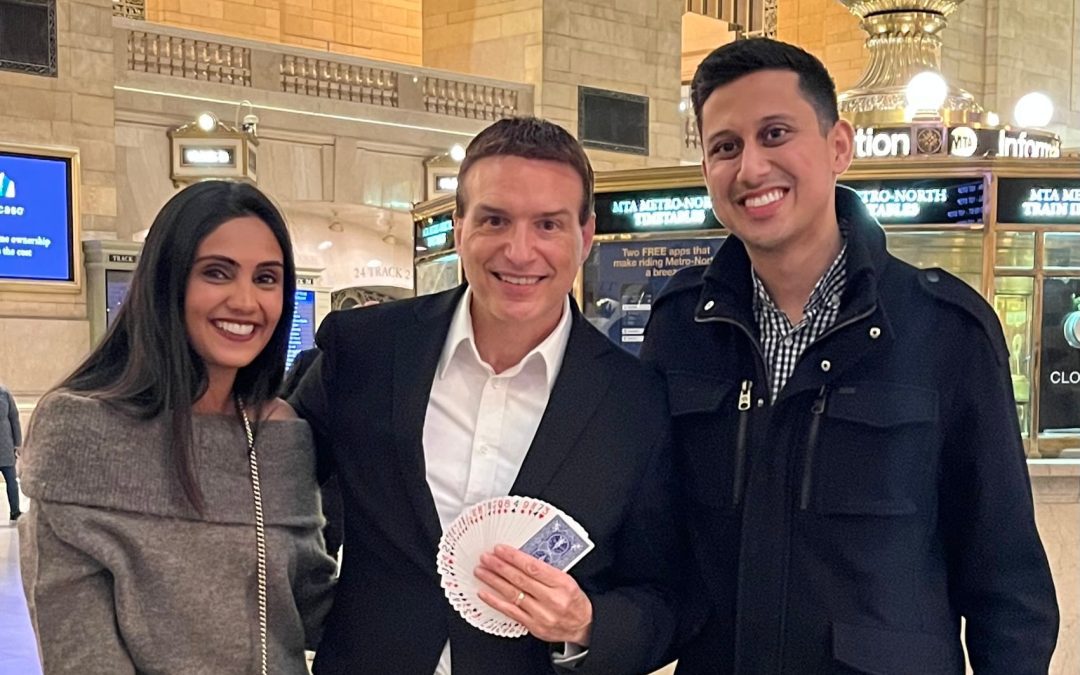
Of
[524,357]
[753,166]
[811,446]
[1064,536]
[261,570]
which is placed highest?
[753,166]

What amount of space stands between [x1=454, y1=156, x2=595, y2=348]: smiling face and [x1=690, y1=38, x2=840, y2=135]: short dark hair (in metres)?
0.32

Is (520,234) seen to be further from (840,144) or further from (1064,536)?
(1064,536)

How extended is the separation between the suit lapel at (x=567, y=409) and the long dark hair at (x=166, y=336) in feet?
2.00

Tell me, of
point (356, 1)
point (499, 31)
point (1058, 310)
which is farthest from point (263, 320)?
point (356, 1)

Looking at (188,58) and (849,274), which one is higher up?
(188,58)

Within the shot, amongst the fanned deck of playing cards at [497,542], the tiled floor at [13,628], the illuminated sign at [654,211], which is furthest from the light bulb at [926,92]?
the fanned deck of playing cards at [497,542]

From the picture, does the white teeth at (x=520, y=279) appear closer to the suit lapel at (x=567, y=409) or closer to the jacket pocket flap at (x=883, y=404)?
the suit lapel at (x=567, y=409)

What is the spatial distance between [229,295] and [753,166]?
1.01 meters

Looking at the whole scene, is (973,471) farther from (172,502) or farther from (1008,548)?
(172,502)

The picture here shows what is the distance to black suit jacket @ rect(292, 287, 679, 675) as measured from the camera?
2.17 m

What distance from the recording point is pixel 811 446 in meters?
2.17

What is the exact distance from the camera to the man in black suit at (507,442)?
2172 mm

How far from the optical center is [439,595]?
7.11 feet

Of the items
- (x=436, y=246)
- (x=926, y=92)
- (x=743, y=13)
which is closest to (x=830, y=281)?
(x=926, y=92)
